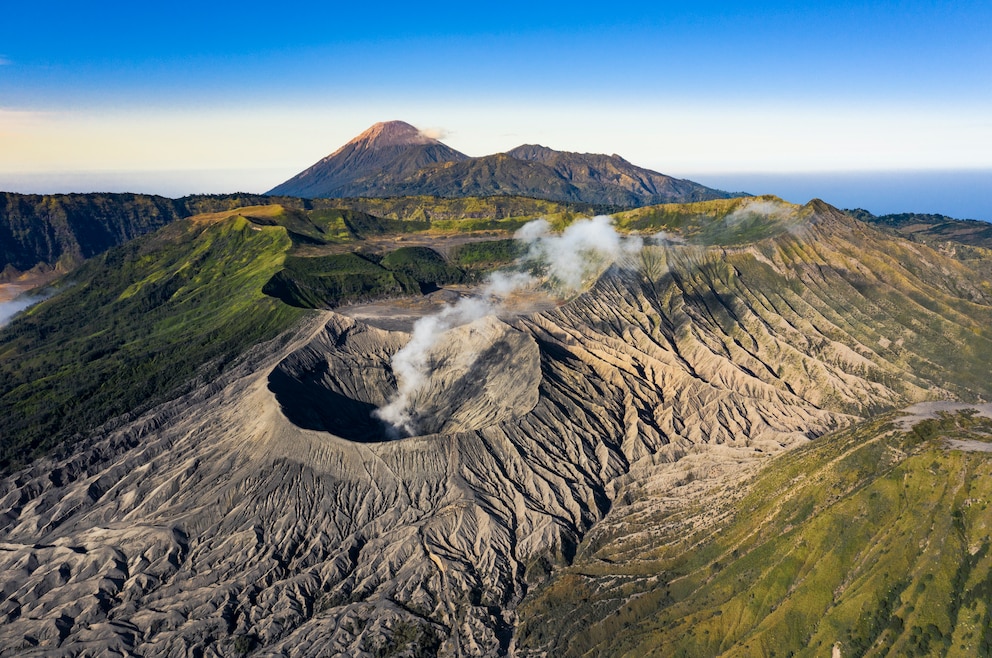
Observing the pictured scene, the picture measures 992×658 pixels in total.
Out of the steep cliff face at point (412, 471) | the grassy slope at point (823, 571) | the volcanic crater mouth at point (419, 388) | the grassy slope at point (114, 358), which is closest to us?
the grassy slope at point (823, 571)

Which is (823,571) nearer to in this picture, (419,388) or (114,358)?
(419,388)

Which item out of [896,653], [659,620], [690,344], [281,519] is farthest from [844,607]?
[690,344]

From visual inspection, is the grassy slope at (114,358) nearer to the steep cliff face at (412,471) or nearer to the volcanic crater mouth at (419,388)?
the steep cliff face at (412,471)

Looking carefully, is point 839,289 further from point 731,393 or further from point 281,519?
point 281,519

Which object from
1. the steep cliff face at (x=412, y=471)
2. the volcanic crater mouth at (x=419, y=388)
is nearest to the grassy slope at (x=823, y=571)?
the steep cliff face at (x=412, y=471)

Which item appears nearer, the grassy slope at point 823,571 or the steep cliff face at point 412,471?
the grassy slope at point 823,571

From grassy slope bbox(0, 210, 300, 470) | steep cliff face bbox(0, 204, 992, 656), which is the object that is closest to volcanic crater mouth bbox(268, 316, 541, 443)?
steep cliff face bbox(0, 204, 992, 656)

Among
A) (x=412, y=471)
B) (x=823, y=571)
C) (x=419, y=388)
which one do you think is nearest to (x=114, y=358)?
(x=419, y=388)
